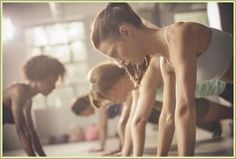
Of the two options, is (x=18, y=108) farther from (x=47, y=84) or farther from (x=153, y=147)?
(x=153, y=147)

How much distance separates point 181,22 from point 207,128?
1.12 feet

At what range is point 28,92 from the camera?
46.5 inches

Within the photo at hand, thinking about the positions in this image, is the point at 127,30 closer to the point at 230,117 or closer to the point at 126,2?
the point at 126,2

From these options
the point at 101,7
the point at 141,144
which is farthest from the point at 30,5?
the point at 141,144

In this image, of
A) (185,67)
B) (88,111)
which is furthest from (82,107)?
(185,67)

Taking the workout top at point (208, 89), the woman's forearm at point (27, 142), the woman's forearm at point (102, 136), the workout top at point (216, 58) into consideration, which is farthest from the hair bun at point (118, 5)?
the woman's forearm at point (27, 142)

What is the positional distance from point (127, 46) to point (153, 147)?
1.02 feet

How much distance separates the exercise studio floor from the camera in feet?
3.59

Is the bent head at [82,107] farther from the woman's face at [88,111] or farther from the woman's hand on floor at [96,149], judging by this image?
the woman's hand on floor at [96,149]

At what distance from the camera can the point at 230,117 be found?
1154 mm

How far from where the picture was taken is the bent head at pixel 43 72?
3.85ft

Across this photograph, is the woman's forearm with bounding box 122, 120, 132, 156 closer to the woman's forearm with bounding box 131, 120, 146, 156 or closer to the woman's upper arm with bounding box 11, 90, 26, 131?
the woman's forearm with bounding box 131, 120, 146, 156

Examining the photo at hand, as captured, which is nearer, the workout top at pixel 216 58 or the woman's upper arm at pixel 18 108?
the workout top at pixel 216 58

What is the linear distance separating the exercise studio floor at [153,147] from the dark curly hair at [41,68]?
227 mm
